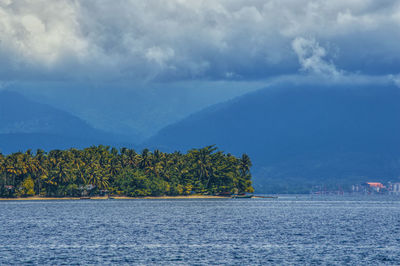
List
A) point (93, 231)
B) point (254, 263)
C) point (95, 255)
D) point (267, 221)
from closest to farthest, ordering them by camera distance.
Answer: point (254, 263)
point (95, 255)
point (93, 231)
point (267, 221)

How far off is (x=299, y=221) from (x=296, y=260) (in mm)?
71475

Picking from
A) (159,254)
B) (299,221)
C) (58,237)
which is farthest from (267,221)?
(159,254)

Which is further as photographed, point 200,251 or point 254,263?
point 200,251

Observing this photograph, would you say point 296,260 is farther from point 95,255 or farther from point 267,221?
point 267,221

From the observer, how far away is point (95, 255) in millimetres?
91000

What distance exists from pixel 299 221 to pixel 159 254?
71.2m

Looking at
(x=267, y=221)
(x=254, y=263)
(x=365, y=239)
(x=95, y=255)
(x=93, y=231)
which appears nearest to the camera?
(x=254, y=263)

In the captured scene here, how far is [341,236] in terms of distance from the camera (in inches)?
4651

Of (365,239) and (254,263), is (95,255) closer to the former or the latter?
(254,263)

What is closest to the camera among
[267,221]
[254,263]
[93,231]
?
[254,263]

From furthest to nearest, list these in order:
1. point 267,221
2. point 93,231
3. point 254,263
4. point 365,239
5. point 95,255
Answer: point 267,221, point 93,231, point 365,239, point 95,255, point 254,263

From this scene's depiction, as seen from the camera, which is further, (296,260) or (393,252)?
(393,252)

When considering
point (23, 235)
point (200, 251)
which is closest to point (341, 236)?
point (200, 251)

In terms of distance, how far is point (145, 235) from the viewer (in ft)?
388
